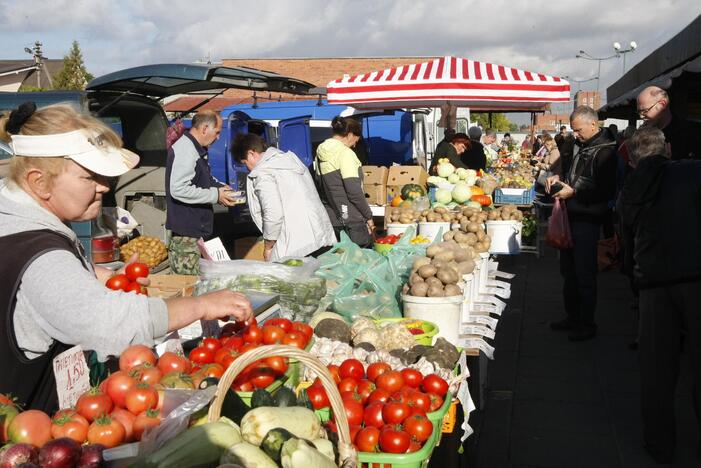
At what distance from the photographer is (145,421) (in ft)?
6.06

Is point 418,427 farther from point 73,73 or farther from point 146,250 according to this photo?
point 73,73

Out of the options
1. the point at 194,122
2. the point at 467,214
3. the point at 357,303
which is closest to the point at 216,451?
the point at 357,303

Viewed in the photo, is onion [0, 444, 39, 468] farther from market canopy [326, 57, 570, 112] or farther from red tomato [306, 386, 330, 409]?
market canopy [326, 57, 570, 112]

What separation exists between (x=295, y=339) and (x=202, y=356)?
1.31 ft

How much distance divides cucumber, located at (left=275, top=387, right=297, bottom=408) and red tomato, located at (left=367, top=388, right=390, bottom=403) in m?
0.46

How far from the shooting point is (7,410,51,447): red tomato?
1.72m

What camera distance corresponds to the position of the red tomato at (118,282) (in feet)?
9.89

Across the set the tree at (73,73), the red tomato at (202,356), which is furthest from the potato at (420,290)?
the tree at (73,73)

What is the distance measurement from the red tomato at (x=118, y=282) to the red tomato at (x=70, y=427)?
1221 millimetres

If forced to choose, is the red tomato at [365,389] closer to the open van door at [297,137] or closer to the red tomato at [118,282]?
the red tomato at [118,282]

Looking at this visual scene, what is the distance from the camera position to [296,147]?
13727 millimetres

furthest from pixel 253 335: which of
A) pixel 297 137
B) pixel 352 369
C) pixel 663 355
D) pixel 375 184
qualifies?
pixel 297 137

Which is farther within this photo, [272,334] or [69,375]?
[272,334]

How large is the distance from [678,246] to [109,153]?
322cm
